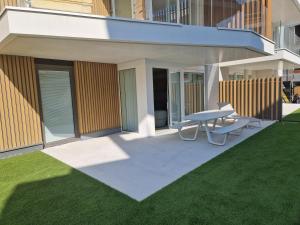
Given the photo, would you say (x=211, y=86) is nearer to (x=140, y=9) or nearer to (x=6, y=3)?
(x=140, y=9)

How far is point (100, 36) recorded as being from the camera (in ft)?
15.1

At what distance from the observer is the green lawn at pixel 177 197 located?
2846mm

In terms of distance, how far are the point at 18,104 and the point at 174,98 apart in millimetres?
5599

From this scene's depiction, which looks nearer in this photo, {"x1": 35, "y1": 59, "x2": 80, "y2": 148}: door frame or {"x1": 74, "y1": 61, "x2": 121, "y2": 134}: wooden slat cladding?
{"x1": 35, "y1": 59, "x2": 80, "y2": 148}: door frame

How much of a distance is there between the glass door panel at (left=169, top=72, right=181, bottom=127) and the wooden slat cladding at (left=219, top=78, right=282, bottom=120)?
3612 millimetres

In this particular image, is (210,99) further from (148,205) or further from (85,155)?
(148,205)

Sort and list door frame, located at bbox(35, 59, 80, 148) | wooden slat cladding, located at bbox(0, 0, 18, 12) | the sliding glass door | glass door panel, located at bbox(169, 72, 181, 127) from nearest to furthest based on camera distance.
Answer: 1. wooden slat cladding, located at bbox(0, 0, 18, 12)
2. door frame, located at bbox(35, 59, 80, 148)
3. the sliding glass door
4. glass door panel, located at bbox(169, 72, 181, 127)

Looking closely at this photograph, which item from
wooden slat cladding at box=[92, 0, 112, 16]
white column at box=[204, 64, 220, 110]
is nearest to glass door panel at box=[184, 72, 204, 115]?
white column at box=[204, 64, 220, 110]

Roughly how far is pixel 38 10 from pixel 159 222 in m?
4.22

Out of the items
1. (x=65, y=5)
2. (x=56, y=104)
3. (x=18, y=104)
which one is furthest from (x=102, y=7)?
(x=18, y=104)

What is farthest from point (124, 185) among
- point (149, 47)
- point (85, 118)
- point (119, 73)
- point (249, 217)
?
point (119, 73)

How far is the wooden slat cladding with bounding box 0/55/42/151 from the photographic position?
5910mm

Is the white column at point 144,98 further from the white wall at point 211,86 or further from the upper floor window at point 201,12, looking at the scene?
the white wall at point 211,86

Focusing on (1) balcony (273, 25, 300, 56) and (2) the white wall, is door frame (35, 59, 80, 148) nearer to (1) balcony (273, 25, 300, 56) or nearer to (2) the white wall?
(2) the white wall
